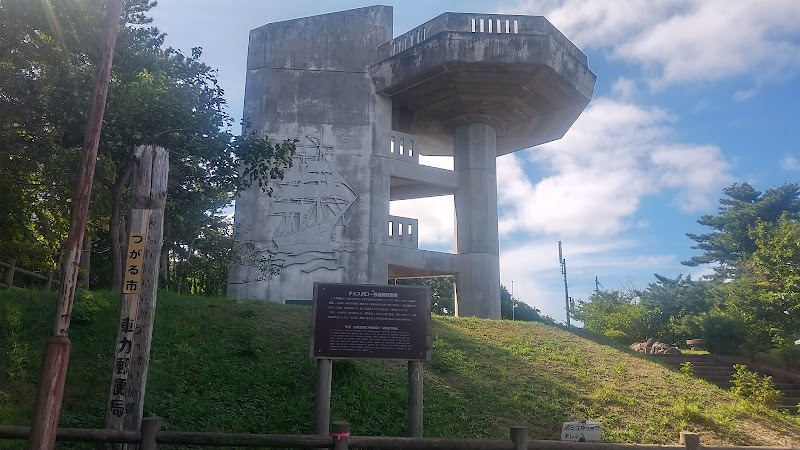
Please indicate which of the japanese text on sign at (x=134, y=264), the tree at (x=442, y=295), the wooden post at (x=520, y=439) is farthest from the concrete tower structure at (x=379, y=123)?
the tree at (x=442, y=295)

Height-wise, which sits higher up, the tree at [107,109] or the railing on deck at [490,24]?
the railing on deck at [490,24]

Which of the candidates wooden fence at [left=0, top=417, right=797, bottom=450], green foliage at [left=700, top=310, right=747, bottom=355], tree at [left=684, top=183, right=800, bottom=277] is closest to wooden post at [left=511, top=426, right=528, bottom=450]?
wooden fence at [left=0, top=417, right=797, bottom=450]

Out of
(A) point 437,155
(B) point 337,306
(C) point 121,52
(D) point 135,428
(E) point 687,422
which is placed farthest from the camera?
(A) point 437,155

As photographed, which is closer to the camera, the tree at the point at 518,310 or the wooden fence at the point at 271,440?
the wooden fence at the point at 271,440

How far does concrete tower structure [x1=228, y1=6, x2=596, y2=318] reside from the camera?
22.1 metres

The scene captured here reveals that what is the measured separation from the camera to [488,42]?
2206 cm

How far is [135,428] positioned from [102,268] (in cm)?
2199

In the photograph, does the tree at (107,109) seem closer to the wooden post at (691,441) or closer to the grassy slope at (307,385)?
the grassy slope at (307,385)

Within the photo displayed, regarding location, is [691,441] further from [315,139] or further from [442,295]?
[442,295]

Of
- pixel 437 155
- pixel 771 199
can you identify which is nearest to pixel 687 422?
pixel 437 155

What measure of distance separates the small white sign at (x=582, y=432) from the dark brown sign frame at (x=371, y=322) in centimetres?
216

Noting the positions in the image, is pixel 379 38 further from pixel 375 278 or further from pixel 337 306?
pixel 337 306

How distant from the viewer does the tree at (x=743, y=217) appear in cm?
3462

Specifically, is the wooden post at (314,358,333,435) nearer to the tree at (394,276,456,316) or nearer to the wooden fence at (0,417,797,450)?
the wooden fence at (0,417,797,450)
